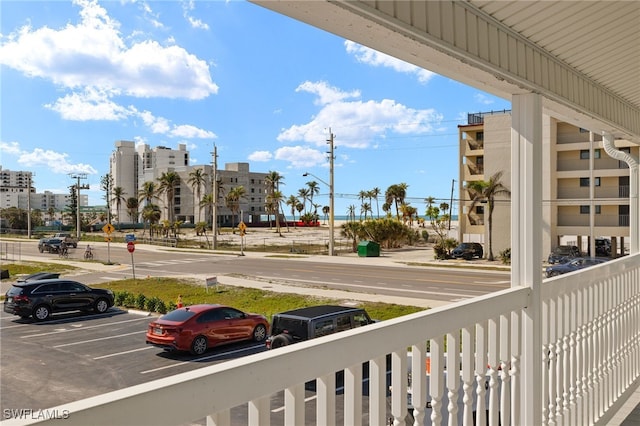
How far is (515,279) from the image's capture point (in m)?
2.92

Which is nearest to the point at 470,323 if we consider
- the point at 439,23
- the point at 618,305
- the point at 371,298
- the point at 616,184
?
the point at 439,23

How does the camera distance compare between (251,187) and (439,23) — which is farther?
(251,187)

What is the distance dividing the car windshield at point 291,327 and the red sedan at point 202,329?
2.32m

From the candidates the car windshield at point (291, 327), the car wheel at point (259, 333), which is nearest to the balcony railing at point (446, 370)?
the car windshield at point (291, 327)

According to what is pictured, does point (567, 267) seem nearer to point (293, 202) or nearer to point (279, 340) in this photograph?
point (279, 340)

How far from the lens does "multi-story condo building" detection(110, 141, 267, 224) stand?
88.5 meters

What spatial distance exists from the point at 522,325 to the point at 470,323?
2.50 ft

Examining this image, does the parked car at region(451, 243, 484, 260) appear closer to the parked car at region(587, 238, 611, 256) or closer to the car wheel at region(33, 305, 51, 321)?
the parked car at region(587, 238, 611, 256)

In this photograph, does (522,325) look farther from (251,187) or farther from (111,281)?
(251,187)

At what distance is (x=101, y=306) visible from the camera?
615 inches

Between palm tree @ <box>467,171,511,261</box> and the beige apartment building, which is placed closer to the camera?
the beige apartment building

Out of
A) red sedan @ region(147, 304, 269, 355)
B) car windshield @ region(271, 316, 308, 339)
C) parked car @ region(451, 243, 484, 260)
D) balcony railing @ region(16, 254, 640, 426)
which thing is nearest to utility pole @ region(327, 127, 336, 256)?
parked car @ region(451, 243, 484, 260)

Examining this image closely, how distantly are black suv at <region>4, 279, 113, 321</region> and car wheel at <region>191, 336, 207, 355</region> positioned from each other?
21.3 ft

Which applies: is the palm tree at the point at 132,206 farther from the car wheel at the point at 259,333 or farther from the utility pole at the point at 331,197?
the car wheel at the point at 259,333
